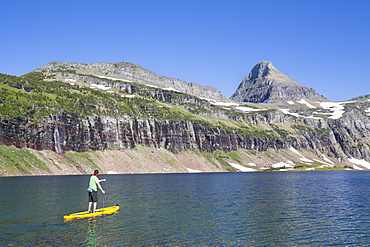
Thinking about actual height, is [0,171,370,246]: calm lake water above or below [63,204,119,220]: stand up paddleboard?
below

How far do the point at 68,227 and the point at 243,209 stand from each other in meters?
26.6

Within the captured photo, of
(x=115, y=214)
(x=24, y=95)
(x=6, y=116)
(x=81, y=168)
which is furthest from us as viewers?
(x=24, y=95)

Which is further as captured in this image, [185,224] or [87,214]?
[87,214]

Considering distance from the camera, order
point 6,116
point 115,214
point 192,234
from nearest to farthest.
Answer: point 192,234 → point 115,214 → point 6,116

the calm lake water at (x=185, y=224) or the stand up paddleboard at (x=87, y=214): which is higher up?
the stand up paddleboard at (x=87, y=214)

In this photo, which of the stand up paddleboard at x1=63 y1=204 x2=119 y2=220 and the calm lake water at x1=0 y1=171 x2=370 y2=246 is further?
the stand up paddleboard at x1=63 y1=204 x2=119 y2=220

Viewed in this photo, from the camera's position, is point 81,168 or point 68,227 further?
point 81,168

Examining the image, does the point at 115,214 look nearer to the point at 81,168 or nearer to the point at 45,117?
the point at 81,168

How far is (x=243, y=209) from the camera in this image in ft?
166

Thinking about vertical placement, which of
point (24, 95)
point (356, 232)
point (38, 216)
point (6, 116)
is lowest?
point (356, 232)

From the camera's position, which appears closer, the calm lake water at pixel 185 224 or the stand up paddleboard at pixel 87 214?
the calm lake water at pixel 185 224

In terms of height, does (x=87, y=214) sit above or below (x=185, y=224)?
above

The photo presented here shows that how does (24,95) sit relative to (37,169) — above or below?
above

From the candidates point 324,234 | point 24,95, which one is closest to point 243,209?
point 324,234
